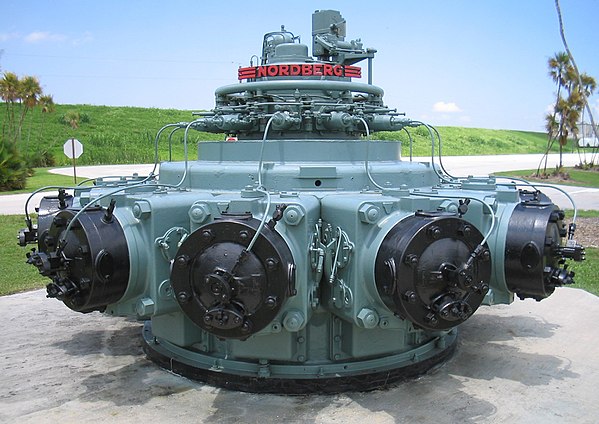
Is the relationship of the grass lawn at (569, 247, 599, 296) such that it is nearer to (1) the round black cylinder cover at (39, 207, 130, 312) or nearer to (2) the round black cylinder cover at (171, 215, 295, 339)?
(2) the round black cylinder cover at (171, 215, 295, 339)

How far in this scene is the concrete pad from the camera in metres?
5.24

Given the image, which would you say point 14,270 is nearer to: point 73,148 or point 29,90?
point 73,148

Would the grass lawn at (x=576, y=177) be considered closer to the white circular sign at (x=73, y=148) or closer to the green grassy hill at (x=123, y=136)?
the green grassy hill at (x=123, y=136)

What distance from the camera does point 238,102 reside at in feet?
23.2

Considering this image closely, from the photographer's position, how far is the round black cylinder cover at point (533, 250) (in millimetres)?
5438

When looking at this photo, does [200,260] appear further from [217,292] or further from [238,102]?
[238,102]

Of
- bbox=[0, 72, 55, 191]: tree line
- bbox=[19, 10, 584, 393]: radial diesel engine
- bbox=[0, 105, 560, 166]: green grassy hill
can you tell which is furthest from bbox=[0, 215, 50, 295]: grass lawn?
bbox=[0, 105, 560, 166]: green grassy hill

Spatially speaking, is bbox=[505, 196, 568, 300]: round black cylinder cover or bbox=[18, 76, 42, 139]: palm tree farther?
bbox=[18, 76, 42, 139]: palm tree

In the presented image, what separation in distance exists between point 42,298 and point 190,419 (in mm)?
5094

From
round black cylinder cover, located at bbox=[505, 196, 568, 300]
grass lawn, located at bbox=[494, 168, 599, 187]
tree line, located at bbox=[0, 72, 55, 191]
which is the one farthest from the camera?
grass lawn, located at bbox=[494, 168, 599, 187]

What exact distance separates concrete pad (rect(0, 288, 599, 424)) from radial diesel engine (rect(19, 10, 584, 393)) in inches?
9.6

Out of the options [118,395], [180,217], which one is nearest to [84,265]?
[180,217]

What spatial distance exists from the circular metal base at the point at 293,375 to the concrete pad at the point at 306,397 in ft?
0.27

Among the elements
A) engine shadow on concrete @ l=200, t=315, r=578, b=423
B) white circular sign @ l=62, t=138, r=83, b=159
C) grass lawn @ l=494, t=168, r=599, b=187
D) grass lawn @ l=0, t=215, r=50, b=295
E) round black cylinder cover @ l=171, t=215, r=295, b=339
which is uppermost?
white circular sign @ l=62, t=138, r=83, b=159
